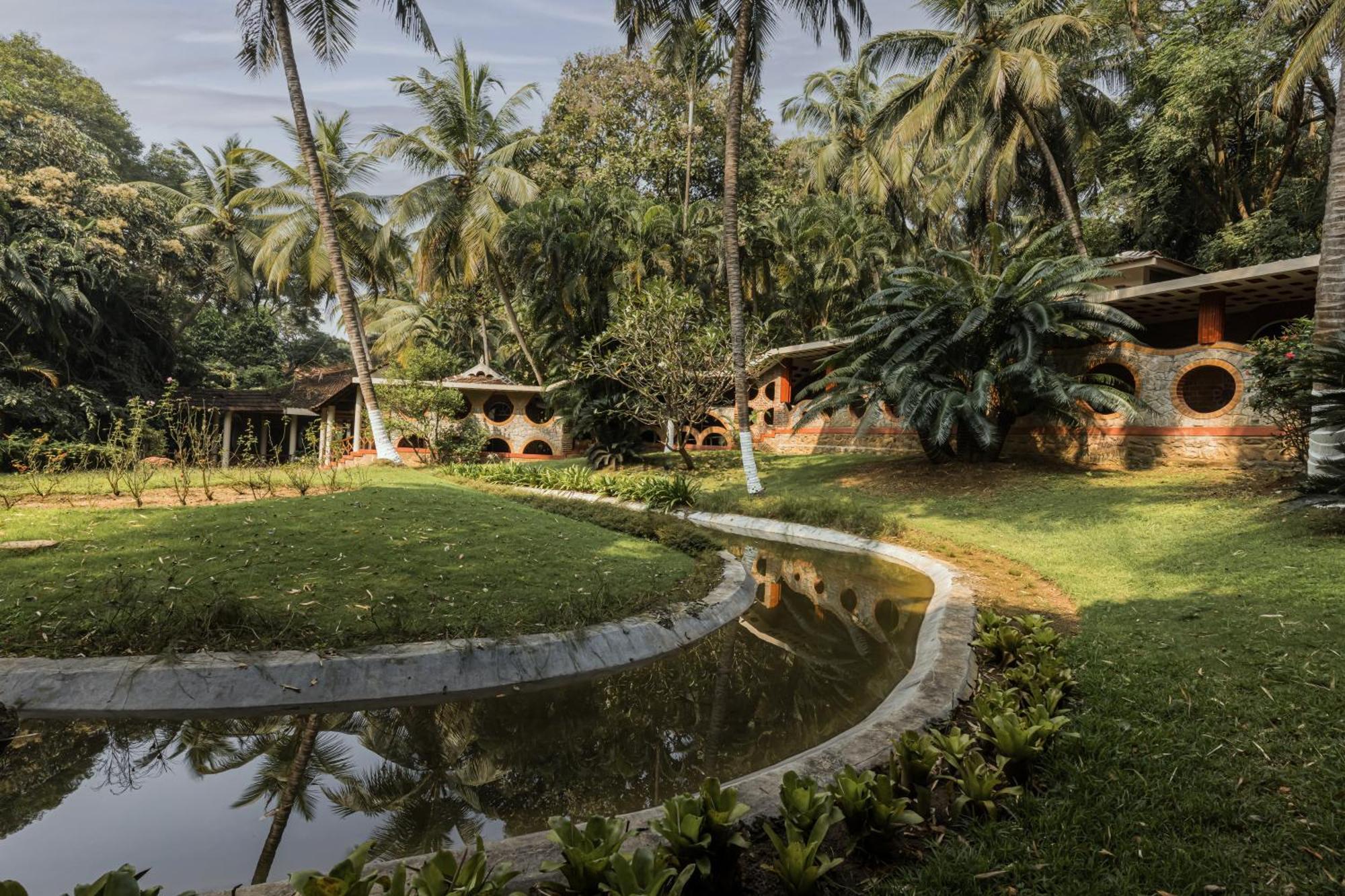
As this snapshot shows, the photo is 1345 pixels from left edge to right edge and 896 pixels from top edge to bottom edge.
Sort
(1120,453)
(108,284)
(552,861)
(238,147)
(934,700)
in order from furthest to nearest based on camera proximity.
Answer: (238,147), (108,284), (1120,453), (934,700), (552,861)

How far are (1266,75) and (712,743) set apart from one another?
71.3ft

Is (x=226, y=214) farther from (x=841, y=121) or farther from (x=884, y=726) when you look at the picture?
(x=884, y=726)

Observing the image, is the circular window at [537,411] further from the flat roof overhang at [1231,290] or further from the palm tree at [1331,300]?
the palm tree at [1331,300]

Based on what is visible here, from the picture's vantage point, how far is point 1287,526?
7699mm

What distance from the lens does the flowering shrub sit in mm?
8820

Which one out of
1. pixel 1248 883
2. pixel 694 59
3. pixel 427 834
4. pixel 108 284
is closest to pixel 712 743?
pixel 427 834

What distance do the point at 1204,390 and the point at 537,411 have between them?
20.5m

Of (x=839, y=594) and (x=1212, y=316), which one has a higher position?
(x=1212, y=316)

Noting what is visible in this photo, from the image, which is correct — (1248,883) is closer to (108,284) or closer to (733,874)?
(733,874)

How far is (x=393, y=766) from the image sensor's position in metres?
3.86

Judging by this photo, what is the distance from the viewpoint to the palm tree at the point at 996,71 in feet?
53.3

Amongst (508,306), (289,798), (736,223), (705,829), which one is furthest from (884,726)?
A: (508,306)

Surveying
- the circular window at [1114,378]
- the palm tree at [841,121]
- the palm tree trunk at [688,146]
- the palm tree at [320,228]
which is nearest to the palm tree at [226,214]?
the palm tree at [320,228]

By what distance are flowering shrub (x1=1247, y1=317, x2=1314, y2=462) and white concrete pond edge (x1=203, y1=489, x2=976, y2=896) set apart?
17.9 feet
